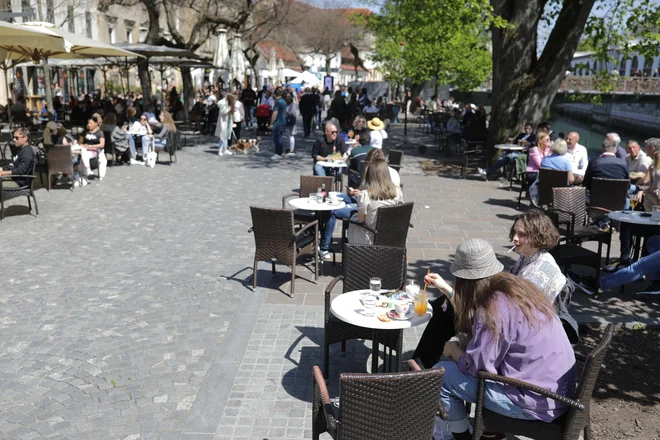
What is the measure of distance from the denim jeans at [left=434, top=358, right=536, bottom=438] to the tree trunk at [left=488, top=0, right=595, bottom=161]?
11897 millimetres

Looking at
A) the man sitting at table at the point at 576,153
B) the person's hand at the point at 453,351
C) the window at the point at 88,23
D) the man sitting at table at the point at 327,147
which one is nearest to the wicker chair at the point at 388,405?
the person's hand at the point at 453,351

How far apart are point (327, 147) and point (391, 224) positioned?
497cm

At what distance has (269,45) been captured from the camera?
65688 mm

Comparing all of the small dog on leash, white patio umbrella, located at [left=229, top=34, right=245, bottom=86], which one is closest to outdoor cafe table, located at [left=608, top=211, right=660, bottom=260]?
the small dog on leash

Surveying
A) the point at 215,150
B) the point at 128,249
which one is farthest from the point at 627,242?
the point at 215,150

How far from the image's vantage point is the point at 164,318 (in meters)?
5.79

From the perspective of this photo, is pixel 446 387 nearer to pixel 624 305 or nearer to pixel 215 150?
pixel 624 305

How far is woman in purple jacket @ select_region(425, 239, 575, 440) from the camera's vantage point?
3109 millimetres

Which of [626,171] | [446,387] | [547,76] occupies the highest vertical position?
[547,76]

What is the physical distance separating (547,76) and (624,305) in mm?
9285

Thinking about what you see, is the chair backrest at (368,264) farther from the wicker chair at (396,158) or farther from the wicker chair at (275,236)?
the wicker chair at (396,158)

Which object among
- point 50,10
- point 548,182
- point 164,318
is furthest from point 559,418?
point 50,10

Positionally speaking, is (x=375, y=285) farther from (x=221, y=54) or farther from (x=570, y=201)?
(x=221, y=54)

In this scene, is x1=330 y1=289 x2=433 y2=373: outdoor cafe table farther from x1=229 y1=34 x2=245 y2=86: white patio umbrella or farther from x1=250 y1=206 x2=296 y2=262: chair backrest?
x1=229 y1=34 x2=245 y2=86: white patio umbrella
